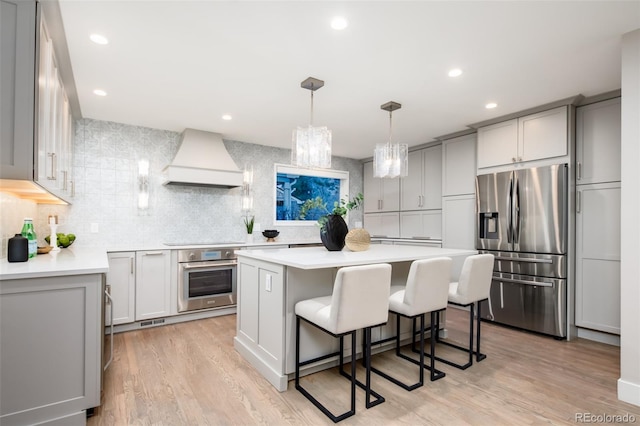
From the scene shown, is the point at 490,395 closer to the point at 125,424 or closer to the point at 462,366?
the point at 462,366

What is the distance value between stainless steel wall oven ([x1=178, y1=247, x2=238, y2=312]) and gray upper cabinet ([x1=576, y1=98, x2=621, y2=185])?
381cm

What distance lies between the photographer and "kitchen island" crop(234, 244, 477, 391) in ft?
7.70

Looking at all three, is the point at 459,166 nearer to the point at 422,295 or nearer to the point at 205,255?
the point at 422,295

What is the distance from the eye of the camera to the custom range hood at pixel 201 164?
409 centimetres

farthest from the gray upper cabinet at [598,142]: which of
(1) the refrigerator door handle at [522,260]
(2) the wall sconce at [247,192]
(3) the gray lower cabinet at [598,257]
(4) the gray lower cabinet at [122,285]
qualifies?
(4) the gray lower cabinet at [122,285]

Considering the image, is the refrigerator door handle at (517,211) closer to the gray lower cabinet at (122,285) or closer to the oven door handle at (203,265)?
the oven door handle at (203,265)

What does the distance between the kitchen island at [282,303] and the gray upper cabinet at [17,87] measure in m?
1.50

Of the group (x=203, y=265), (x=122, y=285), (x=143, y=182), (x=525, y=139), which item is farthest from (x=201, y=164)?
(x=525, y=139)

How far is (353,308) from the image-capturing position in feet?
6.46

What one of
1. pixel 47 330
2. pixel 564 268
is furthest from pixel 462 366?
pixel 47 330

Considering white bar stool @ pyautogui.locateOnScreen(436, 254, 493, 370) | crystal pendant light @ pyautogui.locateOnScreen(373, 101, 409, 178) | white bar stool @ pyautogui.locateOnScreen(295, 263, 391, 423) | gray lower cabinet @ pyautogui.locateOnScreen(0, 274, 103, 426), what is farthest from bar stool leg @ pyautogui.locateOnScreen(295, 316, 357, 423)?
crystal pendant light @ pyautogui.locateOnScreen(373, 101, 409, 178)

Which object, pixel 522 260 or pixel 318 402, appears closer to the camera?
pixel 318 402

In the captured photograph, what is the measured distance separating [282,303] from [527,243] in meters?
2.80

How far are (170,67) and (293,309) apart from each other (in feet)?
6.92
